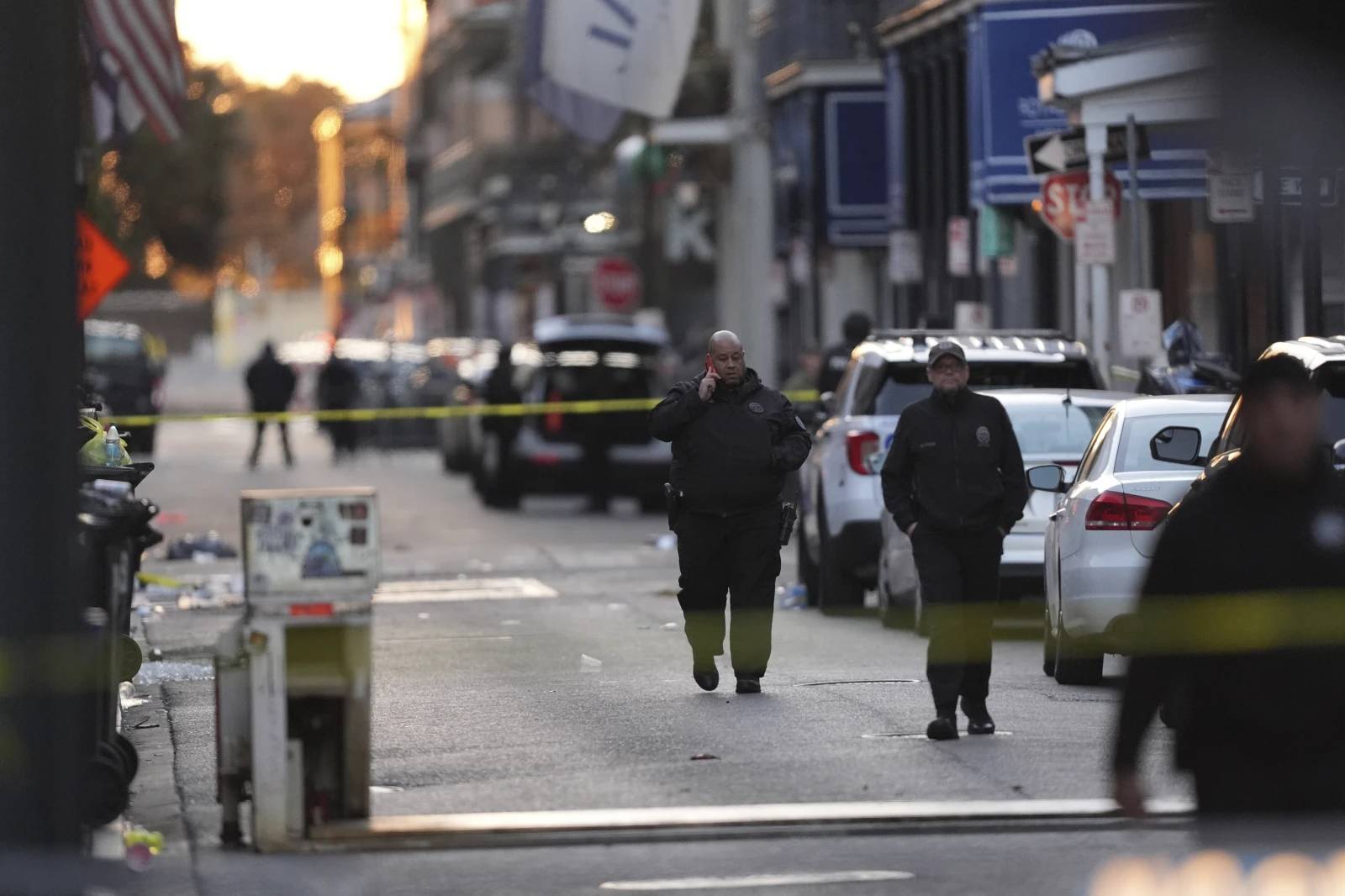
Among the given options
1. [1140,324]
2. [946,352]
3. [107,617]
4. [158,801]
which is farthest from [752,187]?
[107,617]

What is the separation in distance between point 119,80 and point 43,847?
75.7 feet

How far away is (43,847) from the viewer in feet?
25.1

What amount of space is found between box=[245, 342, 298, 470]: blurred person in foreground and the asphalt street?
21.6 metres

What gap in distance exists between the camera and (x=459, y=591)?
22.6 metres

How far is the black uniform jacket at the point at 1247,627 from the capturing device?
21.8 feet

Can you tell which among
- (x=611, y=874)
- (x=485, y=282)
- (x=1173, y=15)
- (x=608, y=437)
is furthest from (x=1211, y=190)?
(x=485, y=282)

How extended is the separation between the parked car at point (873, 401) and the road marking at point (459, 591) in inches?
126

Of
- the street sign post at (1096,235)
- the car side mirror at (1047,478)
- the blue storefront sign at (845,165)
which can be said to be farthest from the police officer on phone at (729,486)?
Result: the blue storefront sign at (845,165)

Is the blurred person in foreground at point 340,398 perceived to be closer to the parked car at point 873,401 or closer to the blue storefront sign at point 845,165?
the blue storefront sign at point 845,165

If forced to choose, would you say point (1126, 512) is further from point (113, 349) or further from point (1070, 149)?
point (113, 349)

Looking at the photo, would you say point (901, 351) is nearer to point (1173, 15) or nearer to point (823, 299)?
point (1173, 15)

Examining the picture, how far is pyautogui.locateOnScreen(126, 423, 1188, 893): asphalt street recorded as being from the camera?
30.8 feet

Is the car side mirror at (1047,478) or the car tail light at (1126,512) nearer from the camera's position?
the car tail light at (1126,512)

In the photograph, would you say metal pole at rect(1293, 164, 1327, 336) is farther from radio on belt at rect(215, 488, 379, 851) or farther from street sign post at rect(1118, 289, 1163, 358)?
radio on belt at rect(215, 488, 379, 851)
